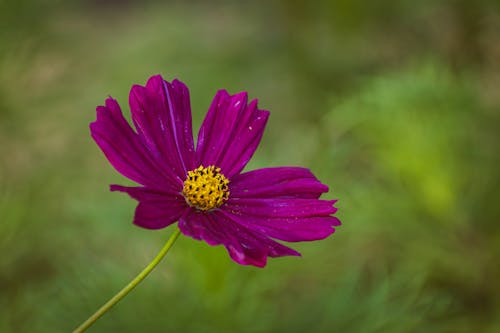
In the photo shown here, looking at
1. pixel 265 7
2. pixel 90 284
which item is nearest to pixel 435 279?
pixel 90 284

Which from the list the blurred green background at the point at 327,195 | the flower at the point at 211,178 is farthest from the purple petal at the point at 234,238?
the blurred green background at the point at 327,195

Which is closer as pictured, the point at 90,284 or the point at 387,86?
the point at 90,284

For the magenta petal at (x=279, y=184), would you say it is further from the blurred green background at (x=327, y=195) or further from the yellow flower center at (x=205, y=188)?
the blurred green background at (x=327, y=195)

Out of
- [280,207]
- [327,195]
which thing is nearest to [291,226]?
[280,207]

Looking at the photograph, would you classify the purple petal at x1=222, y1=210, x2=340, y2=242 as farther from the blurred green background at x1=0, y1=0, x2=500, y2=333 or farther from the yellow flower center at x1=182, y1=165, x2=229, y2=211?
the blurred green background at x1=0, y1=0, x2=500, y2=333

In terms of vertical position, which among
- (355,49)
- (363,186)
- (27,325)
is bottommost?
(27,325)

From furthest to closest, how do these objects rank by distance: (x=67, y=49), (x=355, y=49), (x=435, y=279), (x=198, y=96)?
(x=198, y=96)
(x=355, y=49)
(x=67, y=49)
(x=435, y=279)

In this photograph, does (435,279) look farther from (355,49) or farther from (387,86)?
(355,49)
